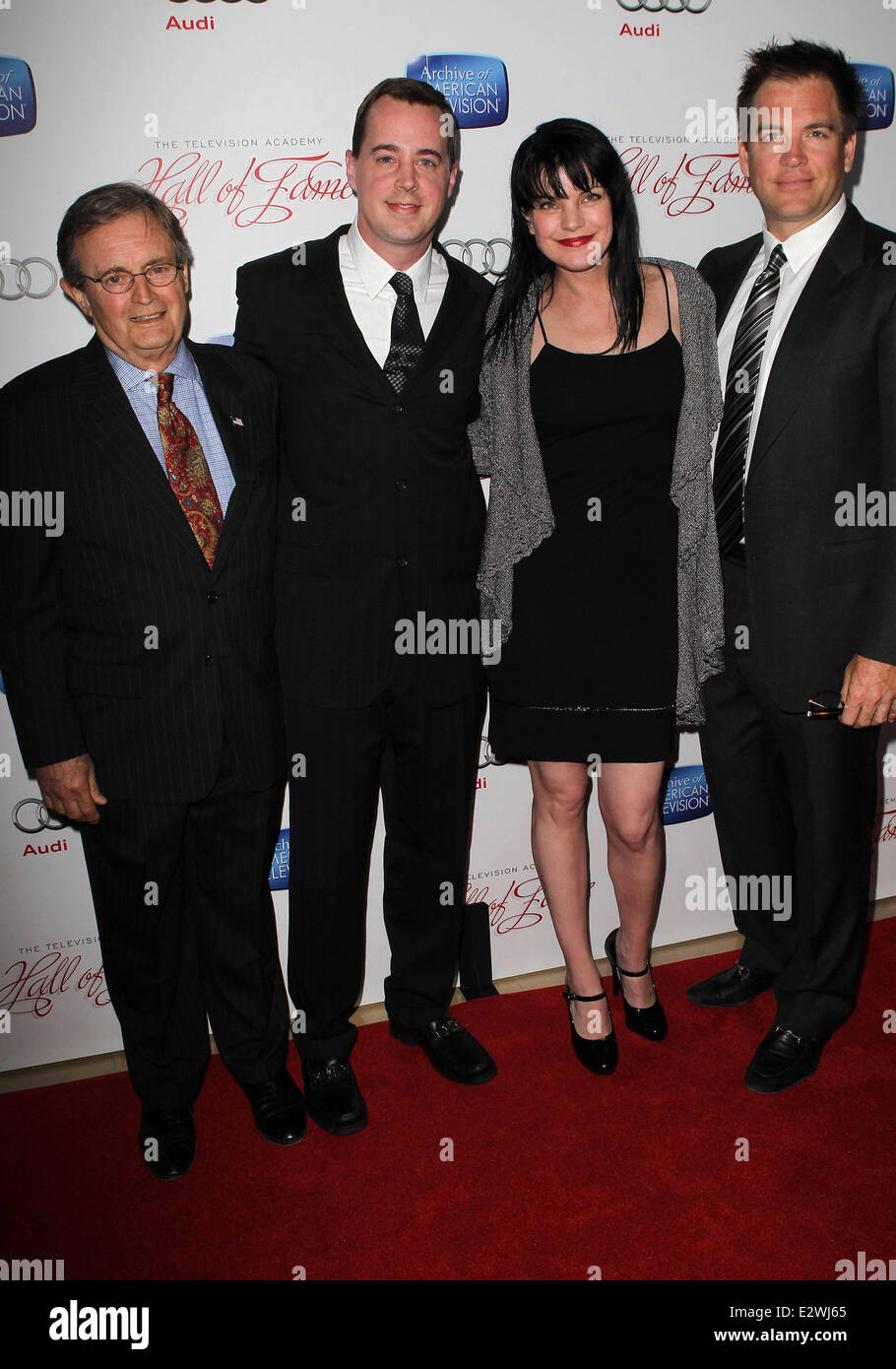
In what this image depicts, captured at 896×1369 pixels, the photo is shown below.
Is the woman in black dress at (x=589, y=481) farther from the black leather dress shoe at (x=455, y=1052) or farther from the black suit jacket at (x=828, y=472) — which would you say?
the black leather dress shoe at (x=455, y=1052)

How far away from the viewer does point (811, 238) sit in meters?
2.35

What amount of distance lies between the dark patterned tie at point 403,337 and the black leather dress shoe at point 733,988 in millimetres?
1754

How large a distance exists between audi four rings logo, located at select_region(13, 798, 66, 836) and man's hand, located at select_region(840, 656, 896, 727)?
6.05 feet

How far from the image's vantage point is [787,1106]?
97.3 inches

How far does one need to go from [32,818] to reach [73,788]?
58 cm

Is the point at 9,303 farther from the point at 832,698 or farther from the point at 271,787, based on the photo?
the point at 832,698

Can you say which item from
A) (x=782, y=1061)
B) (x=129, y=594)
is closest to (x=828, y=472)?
(x=782, y=1061)

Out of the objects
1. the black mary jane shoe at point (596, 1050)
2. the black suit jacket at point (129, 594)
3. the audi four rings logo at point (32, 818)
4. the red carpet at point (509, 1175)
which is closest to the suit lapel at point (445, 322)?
the black suit jacket at point (129, 594)

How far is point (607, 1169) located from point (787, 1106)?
477 millimetres

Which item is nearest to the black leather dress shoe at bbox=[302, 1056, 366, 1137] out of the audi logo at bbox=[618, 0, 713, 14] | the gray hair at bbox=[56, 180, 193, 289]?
the gray hair at bbox=[56, 180, 193, 289]

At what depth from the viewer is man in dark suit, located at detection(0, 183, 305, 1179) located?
200 centimetres

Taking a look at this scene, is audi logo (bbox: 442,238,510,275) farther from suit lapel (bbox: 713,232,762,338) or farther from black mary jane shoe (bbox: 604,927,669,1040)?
black mary jane shoe (bbox: 604,927,669,1040)
